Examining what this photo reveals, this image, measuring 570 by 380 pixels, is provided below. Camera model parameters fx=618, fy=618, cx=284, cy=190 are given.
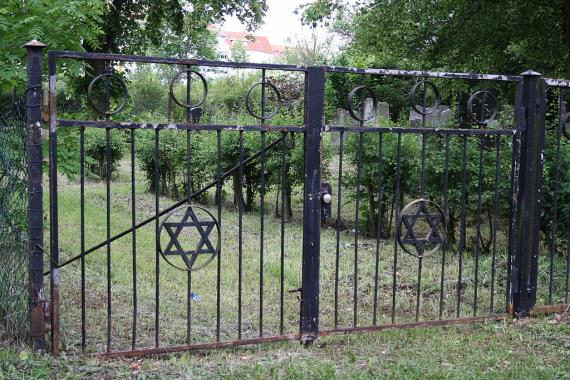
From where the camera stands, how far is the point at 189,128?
12.3 feet

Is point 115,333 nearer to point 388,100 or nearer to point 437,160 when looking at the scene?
point 437,160

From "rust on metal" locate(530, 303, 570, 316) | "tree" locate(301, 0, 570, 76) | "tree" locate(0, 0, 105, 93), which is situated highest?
"tree" locate(301, 0, 570, 76)

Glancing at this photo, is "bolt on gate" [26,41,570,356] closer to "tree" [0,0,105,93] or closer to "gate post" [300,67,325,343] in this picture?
"gate post" [300,67,325,343]

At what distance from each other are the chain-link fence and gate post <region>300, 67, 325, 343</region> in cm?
177

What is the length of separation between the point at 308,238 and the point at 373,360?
888mm

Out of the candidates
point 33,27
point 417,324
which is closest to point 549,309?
point 417,324

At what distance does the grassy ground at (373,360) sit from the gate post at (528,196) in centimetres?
30

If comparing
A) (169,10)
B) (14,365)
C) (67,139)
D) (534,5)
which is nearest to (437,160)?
(534,5)

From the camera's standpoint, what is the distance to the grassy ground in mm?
3570

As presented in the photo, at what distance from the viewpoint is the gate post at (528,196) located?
4.79 metres

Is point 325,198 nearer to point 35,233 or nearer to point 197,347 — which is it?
point 197,347

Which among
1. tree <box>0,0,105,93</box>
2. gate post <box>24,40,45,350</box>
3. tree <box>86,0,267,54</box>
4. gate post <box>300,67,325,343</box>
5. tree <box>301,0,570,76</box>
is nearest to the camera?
gate post <box>24,40,45,350</box>

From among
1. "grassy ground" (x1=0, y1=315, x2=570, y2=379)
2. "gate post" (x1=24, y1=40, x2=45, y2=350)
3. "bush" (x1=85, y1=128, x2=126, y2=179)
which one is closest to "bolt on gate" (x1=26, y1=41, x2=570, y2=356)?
"gate post" (x1=24, y1=40, x2=45, y2=350)

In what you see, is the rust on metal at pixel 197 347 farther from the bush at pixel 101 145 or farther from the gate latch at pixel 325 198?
the bush at pixel 101 145
